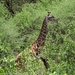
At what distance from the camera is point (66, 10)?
555 inches

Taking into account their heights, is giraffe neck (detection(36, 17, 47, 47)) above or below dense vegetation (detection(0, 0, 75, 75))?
above

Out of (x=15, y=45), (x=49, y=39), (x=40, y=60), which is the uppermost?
(x=40, y=60)

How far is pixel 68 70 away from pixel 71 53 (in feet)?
1.74

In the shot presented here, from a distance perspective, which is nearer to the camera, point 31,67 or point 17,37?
point 31,67

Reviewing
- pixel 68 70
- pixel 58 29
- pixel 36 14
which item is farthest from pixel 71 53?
pixel 36 14

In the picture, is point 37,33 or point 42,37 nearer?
point 42,37

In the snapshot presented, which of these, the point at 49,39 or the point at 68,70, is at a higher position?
the point at 68,70

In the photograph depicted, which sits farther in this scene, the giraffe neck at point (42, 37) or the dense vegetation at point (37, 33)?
the giraffe neck at point (42, 37)

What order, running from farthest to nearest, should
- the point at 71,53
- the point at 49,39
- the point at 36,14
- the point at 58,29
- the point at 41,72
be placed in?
the point at 36,14, the point at 58,29, the point at 49,39, the point at 71,53, the point at 41,72

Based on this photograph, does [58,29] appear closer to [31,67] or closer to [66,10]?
[66,10]

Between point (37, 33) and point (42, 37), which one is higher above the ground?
point (42, 37)

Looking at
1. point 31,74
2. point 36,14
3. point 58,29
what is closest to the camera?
point 31,74

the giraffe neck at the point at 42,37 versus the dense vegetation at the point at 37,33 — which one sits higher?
the giraffe neck at the point at 42,37

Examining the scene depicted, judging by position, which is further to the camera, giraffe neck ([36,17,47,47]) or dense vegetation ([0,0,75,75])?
giraffe neck ([36,17,47,47])
